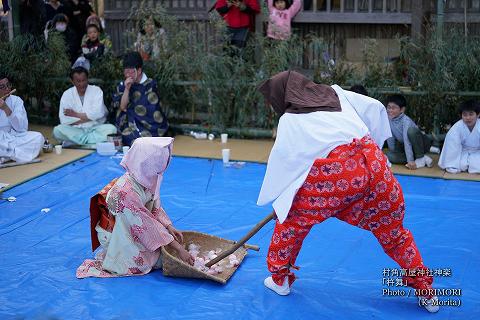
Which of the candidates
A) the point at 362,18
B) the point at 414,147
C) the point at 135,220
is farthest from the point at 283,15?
the point at 135,220

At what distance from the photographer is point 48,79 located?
7.89 metres

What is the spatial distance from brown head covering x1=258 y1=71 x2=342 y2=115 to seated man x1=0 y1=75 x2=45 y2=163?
12.1ft

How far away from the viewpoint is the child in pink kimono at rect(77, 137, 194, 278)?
383 centimetres

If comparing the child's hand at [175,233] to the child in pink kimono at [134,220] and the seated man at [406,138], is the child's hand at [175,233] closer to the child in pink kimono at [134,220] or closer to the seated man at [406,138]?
the child in pink kimono at [134,220]

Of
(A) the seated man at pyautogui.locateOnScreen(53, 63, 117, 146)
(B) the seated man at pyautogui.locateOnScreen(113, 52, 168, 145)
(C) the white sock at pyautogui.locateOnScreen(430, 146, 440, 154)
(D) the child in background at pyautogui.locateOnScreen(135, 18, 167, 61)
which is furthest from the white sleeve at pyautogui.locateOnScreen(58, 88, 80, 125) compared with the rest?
(C) the white sock at pyautogui.locateOnScreen(430, 146, 440, 154)

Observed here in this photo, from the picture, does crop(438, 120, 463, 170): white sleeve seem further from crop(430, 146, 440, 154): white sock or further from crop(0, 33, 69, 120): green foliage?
crop(0, 33, 69, 120): green foliage

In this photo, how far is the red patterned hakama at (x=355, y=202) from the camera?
3314mm

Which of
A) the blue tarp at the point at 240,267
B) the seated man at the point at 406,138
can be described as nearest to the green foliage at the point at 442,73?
the seated man at the point at 406,138

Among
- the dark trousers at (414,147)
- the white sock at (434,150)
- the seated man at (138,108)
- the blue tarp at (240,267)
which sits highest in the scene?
the seated man at (138,108)

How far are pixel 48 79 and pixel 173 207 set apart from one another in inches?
133

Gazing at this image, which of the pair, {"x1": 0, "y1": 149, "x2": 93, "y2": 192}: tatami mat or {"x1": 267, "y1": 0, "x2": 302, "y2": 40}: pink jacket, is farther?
{"x1": 267, "y1": 0, "x2": 302, "y2": 40}: pink jacket

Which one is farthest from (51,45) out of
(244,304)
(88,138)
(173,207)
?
(244,304)

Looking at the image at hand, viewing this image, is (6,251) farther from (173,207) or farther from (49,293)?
(173,207)

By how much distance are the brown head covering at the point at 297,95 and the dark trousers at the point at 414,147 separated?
270 centimetres
